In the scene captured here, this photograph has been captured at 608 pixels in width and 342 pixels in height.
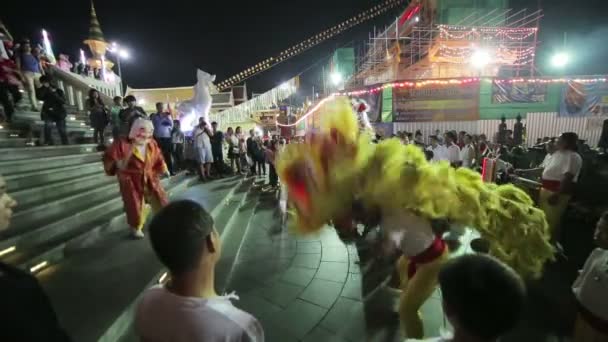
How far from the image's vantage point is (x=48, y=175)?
4.92 m

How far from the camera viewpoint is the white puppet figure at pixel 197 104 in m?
10.1

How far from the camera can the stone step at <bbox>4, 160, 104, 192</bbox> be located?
4.32 meters

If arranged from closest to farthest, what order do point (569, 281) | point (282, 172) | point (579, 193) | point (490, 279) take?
point (490, 279), point (282, 172), point (569, 281), point (579, 193)

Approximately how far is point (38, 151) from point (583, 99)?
21.1 m

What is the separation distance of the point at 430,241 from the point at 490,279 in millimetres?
1376

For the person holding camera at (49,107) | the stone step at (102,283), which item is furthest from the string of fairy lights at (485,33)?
the stone step at (102,283)

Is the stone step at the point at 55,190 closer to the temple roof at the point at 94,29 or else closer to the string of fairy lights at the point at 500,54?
the string of fairy lights at the point at 500,54

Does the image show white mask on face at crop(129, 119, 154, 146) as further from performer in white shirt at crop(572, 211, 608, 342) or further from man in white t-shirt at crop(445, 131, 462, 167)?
man in white t-shirt at crop(445, 131, 462, 167)

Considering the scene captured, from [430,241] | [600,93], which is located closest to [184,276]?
[430,241]

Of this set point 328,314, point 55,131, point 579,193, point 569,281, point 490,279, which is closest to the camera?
point 490,279

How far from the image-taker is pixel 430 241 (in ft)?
7.91

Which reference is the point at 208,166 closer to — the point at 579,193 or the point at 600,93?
the point at 579,193

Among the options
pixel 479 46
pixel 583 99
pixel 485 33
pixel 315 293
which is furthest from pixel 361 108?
pixel 485 33

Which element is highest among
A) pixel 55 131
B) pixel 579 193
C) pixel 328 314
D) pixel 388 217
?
pixel 55 131
